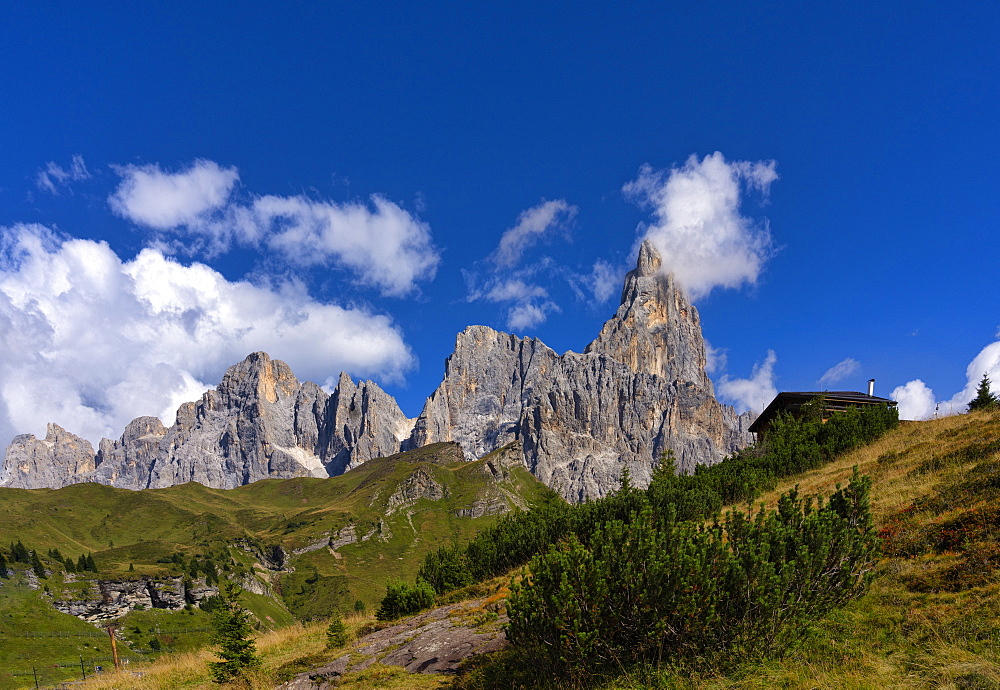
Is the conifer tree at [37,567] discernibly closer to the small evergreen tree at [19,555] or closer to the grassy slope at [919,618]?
the small evergreen tree at [19,555]

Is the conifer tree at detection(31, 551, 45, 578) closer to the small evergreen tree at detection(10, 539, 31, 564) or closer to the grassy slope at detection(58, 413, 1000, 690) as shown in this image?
the small evergreen tree at detection(10, 539, 31, 564)

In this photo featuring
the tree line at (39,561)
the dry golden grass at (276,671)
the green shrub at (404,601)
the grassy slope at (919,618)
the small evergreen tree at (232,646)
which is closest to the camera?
the grassy slope at (919,618)

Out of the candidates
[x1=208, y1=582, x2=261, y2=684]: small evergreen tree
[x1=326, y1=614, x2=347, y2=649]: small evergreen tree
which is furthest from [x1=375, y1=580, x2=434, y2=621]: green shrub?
[x1=208, y1=582, x2=261, y2=684]: small evergreen tree

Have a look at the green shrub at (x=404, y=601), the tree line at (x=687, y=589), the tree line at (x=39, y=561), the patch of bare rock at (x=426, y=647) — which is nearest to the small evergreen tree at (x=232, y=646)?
the patch of bare rock at (x=426, y=647)

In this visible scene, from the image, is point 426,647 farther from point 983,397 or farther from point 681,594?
point 983,397

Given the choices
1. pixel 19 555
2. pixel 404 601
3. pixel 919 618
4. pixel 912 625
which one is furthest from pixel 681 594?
pixel 19 555

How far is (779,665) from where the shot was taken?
26.0ft

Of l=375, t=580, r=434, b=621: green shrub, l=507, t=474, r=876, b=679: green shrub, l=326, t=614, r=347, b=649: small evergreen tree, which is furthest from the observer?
l=375, t=580, r=434, b=621: green shrub

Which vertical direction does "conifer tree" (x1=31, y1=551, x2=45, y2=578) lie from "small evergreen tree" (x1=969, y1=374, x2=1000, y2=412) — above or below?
below

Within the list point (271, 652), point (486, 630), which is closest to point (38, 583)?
point (271, 652)

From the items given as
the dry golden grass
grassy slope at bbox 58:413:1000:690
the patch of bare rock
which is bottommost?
the dry golden grass

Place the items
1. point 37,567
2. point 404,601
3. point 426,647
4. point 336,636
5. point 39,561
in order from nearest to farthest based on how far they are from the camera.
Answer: point 426,647
point 336,636
point 404,601
point 37,567
point 39,561

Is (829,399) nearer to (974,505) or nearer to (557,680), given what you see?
(974,505)

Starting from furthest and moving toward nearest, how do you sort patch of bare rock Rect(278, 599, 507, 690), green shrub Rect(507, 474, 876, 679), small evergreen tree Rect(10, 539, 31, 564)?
small evergreen tree Rect(10, 539, 31, 564) < patch of bare rock Rect(278, 599, 507, 690) < green shrub Rect(507, 474, 876, 679)
